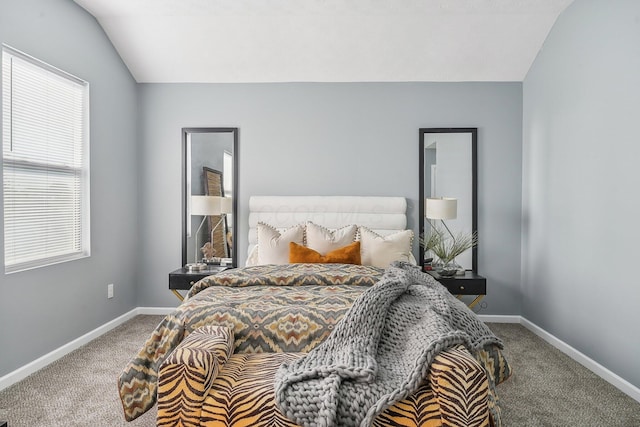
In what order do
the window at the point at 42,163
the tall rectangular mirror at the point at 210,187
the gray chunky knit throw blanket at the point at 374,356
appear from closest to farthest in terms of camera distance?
1. the gray chunky knit throw blanket at the point at 374,356
2. the window at the point at 42,163
3. the tall rectangular mirror at the point at 210,187

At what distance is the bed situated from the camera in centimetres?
168

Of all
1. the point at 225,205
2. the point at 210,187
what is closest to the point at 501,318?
the point at 225,205

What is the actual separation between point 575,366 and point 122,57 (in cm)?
460

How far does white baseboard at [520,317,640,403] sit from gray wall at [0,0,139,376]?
379cm

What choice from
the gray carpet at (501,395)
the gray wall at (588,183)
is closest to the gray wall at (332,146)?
the gray wall at (588,183)

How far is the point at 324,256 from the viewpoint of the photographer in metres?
3.65

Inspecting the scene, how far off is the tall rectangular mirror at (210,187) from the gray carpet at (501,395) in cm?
124

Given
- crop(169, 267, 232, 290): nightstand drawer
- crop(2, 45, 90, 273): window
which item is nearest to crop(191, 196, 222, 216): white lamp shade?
crop(169, 267, 232, 290): nightstand drawer

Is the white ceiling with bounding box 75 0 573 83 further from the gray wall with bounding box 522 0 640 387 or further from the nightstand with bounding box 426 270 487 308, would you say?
the nightstand with bounding box 426 270 487 308

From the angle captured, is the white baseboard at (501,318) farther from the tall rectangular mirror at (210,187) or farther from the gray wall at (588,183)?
the tall rectangular mirror at (210,187)

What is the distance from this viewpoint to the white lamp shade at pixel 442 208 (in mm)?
4035

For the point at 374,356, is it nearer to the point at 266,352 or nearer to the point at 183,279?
the point at 266,352

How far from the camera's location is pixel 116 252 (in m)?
4.20

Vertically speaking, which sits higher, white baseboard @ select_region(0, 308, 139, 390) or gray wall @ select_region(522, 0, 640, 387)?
gray wall @ select_region(522, 0, 640, 387)
